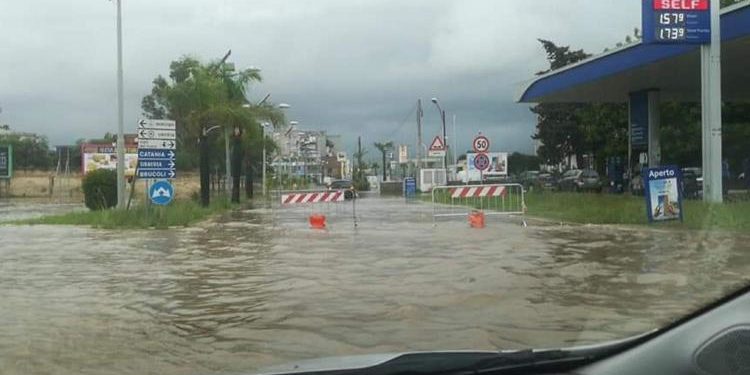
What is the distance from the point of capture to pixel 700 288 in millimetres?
9859

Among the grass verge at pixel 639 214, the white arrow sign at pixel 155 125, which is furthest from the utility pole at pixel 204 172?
the grass verge at pixel 639 214

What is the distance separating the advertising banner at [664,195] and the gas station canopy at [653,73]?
7.51 meters

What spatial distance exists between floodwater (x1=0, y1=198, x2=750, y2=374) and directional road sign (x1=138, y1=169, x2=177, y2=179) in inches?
161

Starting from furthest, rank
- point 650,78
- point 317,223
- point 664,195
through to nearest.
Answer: point 650,78 < point 317,223 < point 664,195

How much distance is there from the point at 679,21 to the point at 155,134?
15161mm

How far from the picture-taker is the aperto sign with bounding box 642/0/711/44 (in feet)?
76.7

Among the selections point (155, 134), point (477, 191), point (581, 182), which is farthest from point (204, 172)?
point (581, 182)

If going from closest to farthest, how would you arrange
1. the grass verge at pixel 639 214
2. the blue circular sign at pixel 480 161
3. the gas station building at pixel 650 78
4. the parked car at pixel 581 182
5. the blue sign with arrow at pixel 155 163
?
the grass verge at pixel 639 214
the blue sign with arrow at pixel 155 163
the gas station building at pixel 650 78
the blue circular sign at pixel 480 161
the parked car at pixel 581 182

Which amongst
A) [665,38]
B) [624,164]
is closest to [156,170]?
[665,38]

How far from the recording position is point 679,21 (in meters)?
23.4

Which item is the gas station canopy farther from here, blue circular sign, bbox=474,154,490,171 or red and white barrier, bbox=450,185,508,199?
red and white barrier, bbox=450,185,508,199

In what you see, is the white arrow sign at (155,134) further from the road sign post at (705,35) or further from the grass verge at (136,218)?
the road sign post at (705,35)

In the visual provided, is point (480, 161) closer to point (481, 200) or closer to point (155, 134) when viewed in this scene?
point (481, 200)

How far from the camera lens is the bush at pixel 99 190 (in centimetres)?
3291
